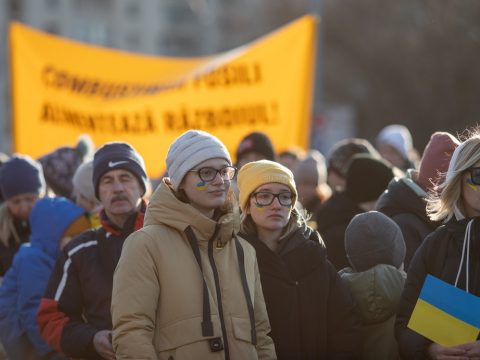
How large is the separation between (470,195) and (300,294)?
0.89 m

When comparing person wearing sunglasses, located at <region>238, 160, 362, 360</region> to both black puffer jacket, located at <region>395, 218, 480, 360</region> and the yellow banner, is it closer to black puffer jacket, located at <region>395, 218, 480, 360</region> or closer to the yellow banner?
black puffer jacket, located at <region>395, 218, 480, 360</region>

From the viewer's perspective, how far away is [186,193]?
512 cm

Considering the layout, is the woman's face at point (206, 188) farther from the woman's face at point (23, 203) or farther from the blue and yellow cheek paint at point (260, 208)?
the woman's face at point (23, 203)

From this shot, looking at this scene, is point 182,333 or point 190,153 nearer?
point 182,333

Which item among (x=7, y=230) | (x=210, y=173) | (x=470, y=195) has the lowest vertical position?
(x=7, y=230)

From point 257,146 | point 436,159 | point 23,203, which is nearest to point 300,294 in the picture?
point 436,159

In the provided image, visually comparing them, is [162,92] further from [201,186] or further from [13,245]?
[201,186]

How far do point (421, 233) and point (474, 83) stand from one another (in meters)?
25.7

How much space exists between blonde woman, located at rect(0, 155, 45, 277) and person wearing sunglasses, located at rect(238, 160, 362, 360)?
2.44 meters

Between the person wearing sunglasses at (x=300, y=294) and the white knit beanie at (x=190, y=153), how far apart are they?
0.50m

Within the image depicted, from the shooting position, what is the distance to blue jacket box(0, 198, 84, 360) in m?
6.56

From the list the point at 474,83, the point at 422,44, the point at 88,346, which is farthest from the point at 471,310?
the point at 422,44

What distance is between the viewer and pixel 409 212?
631 centimetres

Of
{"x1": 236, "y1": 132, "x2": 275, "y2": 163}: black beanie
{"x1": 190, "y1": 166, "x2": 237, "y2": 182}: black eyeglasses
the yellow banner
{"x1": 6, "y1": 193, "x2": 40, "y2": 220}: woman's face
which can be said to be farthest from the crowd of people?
the yellow banner
